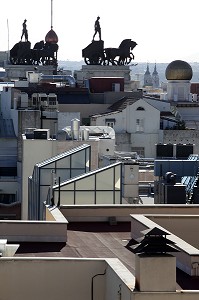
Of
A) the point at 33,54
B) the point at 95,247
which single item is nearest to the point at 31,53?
the point at 33,54

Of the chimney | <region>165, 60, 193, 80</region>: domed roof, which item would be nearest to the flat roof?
the chimney

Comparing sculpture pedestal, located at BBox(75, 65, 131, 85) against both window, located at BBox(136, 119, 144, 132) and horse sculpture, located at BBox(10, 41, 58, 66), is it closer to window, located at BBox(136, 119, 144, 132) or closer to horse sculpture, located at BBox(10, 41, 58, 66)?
horse sculpture, located at BBox(10, 41, 58, 66)

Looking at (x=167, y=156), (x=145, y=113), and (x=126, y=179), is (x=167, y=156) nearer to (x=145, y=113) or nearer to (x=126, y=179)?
(x=126, y=179)

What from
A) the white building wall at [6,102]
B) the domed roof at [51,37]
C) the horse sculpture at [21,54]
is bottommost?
the white building wall at [6,102]

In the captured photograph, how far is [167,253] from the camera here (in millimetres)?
18453

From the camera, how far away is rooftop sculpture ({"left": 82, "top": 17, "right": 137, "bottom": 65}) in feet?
411

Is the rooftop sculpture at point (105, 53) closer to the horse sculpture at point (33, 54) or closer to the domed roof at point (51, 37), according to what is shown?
the horse sculpture at point (33, 54)

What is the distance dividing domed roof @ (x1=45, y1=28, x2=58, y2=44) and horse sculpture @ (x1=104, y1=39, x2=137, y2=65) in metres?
28.5

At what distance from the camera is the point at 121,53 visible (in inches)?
5027

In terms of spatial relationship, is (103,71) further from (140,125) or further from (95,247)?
(95,247)

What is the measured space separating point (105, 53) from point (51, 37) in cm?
3476

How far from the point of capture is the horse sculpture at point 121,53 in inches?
4875

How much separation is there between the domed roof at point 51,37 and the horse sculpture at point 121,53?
93.5 ft

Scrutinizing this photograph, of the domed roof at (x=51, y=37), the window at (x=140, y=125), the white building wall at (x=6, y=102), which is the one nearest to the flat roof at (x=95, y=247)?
the white building wall at (x=6, y=102)
